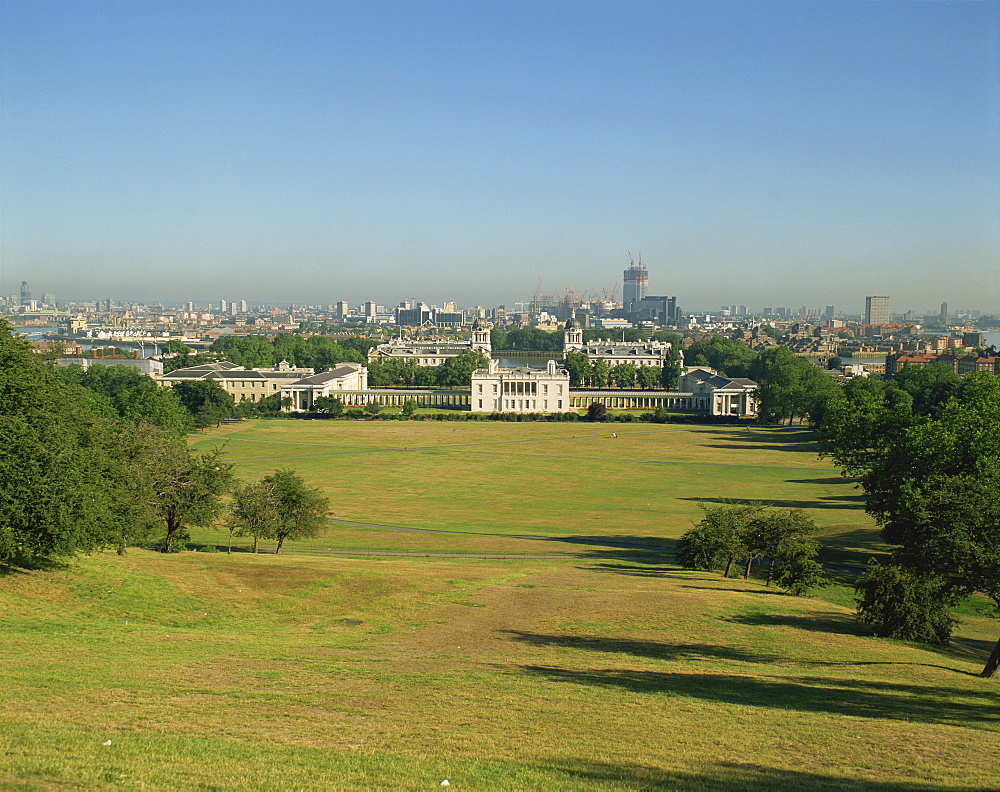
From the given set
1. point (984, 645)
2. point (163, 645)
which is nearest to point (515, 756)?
point (163, 645)

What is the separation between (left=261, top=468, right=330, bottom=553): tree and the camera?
34.3 metres

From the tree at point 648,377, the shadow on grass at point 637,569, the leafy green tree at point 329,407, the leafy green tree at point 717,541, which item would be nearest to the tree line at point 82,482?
Answer: the shadow on grass at point 637,569

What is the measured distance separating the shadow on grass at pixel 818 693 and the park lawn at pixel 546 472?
24.6 meters

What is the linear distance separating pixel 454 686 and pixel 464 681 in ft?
1.63

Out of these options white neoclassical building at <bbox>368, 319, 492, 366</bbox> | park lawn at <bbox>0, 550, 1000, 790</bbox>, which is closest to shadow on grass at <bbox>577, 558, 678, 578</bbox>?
park lawn at <bbox>0, 550, 1000, 790</bbox>

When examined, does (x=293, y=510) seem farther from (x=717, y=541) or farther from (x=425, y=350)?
(x=425, y=350)

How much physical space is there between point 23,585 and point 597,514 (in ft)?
106

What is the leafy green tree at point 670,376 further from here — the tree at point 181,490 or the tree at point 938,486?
the tree at point 181,490

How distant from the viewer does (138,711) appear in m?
12.7

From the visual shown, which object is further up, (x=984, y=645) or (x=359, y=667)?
(x=359, y=667)

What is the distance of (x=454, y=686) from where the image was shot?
50.4ft

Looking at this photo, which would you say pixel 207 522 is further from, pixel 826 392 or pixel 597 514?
pixel 826 392

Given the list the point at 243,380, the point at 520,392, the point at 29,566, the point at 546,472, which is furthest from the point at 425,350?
the point at 29,566

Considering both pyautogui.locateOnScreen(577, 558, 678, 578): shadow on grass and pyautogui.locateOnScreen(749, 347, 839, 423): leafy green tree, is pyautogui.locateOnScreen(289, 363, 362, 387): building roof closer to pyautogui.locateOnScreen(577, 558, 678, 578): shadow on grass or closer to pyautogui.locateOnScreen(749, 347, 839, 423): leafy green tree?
pyautogui.locateOnScreen(749, 347, 839, 423): leafy green tree
